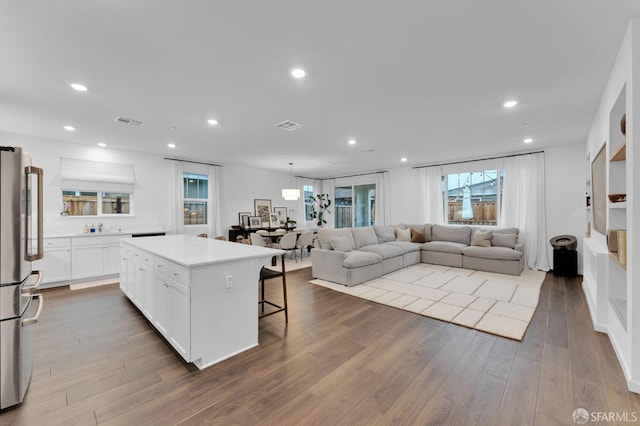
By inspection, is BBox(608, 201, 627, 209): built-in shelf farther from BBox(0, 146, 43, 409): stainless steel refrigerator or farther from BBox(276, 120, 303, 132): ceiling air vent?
BBox(0, 146, 43, 409): stainless steel refrigerator

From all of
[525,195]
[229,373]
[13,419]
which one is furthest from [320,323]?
[525,195]

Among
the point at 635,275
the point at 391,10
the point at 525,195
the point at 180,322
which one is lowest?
the point at 180,322

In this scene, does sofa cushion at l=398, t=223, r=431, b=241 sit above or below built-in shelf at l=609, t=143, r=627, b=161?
below

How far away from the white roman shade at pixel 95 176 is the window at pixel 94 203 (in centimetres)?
12

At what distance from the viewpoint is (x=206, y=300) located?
2.30 metres

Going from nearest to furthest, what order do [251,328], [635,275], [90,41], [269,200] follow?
[635,275]
[90,41]
[251,328]
[269,200]

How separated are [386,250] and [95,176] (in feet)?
20.2

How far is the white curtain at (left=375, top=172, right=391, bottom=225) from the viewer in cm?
860

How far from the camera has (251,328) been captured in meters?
2.63

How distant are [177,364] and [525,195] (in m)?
7.14

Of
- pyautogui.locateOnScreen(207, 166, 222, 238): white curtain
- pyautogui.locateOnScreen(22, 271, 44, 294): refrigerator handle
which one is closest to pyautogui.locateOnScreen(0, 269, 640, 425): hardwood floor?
pyautogui.locateOnScreen(22, 271, 44, 294): refrigerator handle

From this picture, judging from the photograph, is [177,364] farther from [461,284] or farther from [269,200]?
[269,200]

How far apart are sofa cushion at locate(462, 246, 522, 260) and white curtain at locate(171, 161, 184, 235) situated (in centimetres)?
665

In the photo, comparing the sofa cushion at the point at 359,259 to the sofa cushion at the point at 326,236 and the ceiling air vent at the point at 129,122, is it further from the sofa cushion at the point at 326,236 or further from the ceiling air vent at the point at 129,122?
the ceiling air vent at the point at 129,122
